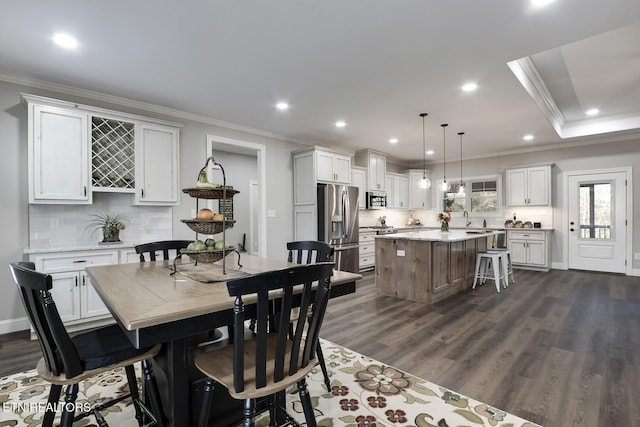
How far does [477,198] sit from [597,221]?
231 centimetres

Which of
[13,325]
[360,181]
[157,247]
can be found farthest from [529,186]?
[13,325]

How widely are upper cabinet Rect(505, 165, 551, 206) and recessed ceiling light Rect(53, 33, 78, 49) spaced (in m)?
7.78

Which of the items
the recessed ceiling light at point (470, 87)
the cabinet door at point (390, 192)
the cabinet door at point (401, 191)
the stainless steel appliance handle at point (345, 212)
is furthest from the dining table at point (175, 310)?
the cabinet door at point (401, 191)

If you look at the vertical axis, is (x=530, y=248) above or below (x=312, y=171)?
below

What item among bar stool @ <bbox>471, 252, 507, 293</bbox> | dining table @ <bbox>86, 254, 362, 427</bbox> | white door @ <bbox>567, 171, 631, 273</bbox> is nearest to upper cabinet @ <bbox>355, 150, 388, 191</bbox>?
bar stool @ <bbox>471, 252, 507, 293</bbox>

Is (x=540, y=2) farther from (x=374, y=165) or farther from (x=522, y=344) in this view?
(x=374, y=165)

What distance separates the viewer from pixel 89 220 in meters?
3.66

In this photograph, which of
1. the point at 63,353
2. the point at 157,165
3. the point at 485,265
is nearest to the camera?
the point at 63,353

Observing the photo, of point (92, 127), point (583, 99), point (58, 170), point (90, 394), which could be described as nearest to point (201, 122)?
point (92, 127)

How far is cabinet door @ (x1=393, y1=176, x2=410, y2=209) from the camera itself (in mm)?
7871

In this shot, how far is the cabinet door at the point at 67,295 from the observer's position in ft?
10.2

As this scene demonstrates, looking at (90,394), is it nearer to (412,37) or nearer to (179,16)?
(179,16)

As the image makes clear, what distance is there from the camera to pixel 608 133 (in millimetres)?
5676

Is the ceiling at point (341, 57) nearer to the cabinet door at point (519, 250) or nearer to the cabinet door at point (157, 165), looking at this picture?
the cabinet door at point (157, 165)
